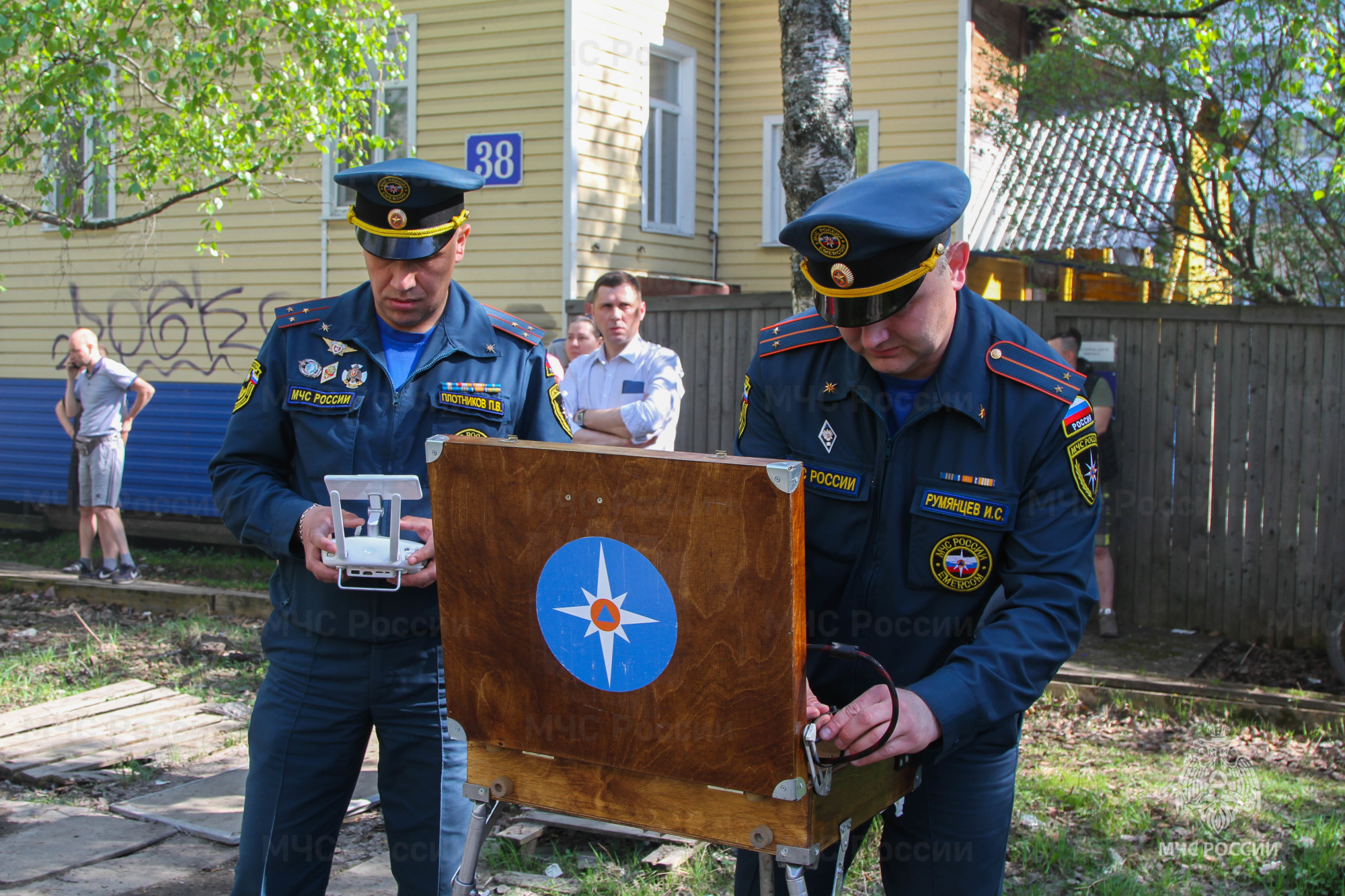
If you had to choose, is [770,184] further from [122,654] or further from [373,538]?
[373,538]

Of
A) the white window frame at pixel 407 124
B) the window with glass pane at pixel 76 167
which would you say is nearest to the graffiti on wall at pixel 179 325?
the white window frame at pixel 407 124

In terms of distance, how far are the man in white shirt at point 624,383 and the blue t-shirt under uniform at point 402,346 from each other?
3.12 m

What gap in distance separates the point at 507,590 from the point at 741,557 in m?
0.47

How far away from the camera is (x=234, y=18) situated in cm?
785

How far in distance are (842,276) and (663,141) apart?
33.7ft

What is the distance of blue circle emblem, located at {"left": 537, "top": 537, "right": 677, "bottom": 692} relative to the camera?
6.12 ft

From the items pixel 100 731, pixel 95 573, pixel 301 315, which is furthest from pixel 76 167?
pixel 301 315

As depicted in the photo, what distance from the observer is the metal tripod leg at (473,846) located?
2.12 m

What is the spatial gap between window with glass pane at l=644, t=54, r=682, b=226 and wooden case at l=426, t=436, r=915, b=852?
9.87m

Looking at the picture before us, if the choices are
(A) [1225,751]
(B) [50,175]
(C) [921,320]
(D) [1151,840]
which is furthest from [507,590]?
(B) [50,175]

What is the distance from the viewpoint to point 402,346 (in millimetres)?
3041

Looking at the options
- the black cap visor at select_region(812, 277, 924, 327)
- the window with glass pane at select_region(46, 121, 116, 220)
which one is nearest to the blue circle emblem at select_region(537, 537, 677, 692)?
the black cap visor at select_region(812, 277, 924, 327)

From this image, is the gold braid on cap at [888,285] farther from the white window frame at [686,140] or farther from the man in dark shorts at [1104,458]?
the white window frame at [686,140]

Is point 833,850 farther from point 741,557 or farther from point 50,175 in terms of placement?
point 50,175
